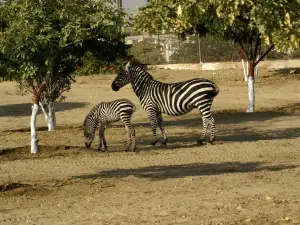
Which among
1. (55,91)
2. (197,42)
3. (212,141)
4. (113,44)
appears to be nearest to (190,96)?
(212,141)

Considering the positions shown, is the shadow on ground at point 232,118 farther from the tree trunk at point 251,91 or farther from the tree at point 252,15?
the tree at point 252,15

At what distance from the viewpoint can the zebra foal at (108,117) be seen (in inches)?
882

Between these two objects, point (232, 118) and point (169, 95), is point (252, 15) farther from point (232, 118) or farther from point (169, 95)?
point (232, 118)

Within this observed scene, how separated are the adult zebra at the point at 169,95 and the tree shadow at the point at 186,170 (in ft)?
14.8

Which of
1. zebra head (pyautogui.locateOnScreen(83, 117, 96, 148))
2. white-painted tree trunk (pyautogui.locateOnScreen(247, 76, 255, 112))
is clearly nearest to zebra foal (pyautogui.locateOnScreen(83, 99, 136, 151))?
zebra head (pyautogui.locateOnScreen(83, 117, 96, 148))

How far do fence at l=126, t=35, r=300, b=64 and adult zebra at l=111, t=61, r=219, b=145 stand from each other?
958 inches

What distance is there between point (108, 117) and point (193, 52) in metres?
29.1

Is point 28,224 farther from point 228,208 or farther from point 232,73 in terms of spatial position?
point 232,73

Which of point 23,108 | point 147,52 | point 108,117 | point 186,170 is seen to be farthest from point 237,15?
point 147,52

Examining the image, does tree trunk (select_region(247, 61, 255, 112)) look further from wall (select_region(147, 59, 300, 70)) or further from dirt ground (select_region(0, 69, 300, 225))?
wall (select_region(147, 59, 300, 70))

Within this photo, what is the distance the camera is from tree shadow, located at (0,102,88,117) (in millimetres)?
34062

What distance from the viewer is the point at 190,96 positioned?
23797 mm

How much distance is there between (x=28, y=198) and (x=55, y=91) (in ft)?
41.2

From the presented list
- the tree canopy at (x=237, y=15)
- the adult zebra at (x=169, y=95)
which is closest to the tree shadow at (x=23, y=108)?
the adult zebra at (x=169, y=95)
